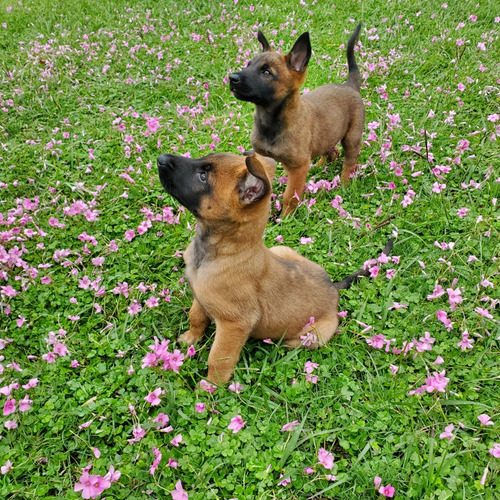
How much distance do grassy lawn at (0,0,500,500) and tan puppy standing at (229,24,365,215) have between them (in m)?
0.44

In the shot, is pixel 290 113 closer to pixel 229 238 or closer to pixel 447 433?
pixel 229 238

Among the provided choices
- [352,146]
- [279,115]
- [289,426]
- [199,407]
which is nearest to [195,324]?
[199,407]

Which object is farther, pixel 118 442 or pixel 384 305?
pixel 384 305

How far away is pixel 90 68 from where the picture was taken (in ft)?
24.4

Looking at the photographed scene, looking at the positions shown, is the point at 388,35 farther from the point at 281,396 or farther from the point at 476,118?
the point at 281,396

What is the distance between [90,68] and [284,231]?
16.7 feet

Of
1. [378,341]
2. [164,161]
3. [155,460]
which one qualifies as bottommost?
[378,341]

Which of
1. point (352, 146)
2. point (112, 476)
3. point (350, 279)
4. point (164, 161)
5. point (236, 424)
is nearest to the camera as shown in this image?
point (112, 476)

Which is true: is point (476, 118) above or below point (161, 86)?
below

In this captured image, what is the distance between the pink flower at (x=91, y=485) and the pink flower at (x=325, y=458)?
1.28m

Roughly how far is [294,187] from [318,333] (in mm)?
2106

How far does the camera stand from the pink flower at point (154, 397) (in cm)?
281

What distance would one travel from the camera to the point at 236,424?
280 centimetres

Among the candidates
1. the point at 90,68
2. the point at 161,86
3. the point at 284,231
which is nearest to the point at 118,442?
the point at 284,231
